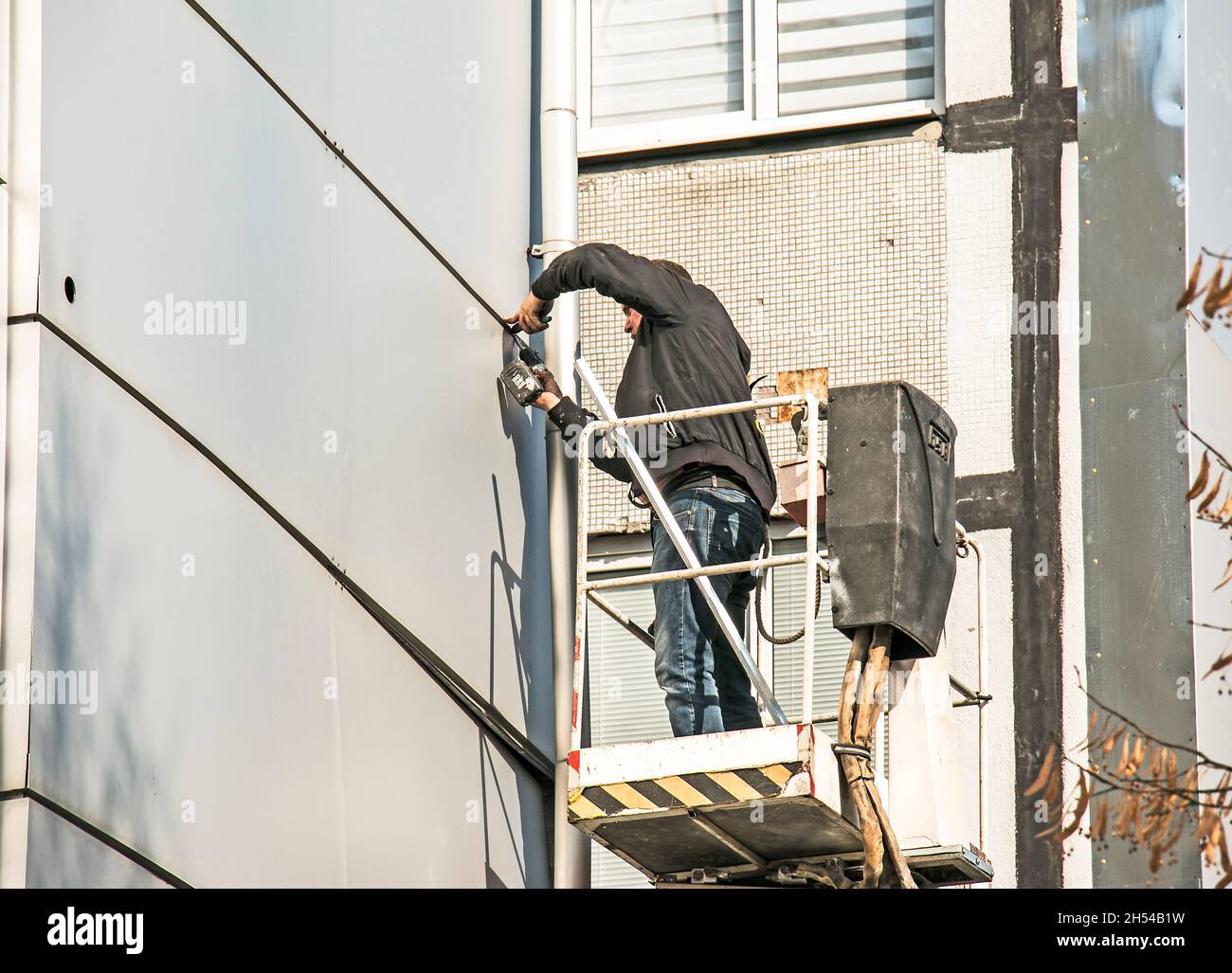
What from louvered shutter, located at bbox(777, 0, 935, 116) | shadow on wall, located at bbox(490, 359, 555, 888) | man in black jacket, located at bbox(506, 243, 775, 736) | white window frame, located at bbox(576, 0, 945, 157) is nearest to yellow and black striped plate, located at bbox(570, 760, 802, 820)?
man in black jacket, located at bbox(506, 243, 775, 736)

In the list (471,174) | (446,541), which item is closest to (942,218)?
(471,174)

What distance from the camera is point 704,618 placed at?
26.4 feet

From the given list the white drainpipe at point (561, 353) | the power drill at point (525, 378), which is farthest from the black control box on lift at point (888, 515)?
the white drainpipe at point (561, 353)

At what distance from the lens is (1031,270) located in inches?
396

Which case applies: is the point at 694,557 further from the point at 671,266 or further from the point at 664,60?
the point at 664,60

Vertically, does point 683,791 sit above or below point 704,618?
below

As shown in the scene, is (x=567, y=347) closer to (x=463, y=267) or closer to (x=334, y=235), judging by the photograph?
(x=463, y=267)

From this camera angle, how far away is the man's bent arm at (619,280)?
841 cm

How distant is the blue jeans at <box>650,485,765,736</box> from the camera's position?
309 inches

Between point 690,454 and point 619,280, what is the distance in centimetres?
78

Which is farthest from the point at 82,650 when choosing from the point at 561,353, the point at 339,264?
the point at 561,353

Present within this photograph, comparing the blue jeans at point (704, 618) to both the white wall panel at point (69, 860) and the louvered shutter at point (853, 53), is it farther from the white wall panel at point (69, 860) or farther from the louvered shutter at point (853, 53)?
the louvered shutter at point (853, 53)

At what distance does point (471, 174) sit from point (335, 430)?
76.1 inches

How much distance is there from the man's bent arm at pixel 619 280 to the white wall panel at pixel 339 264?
474 millimetres
